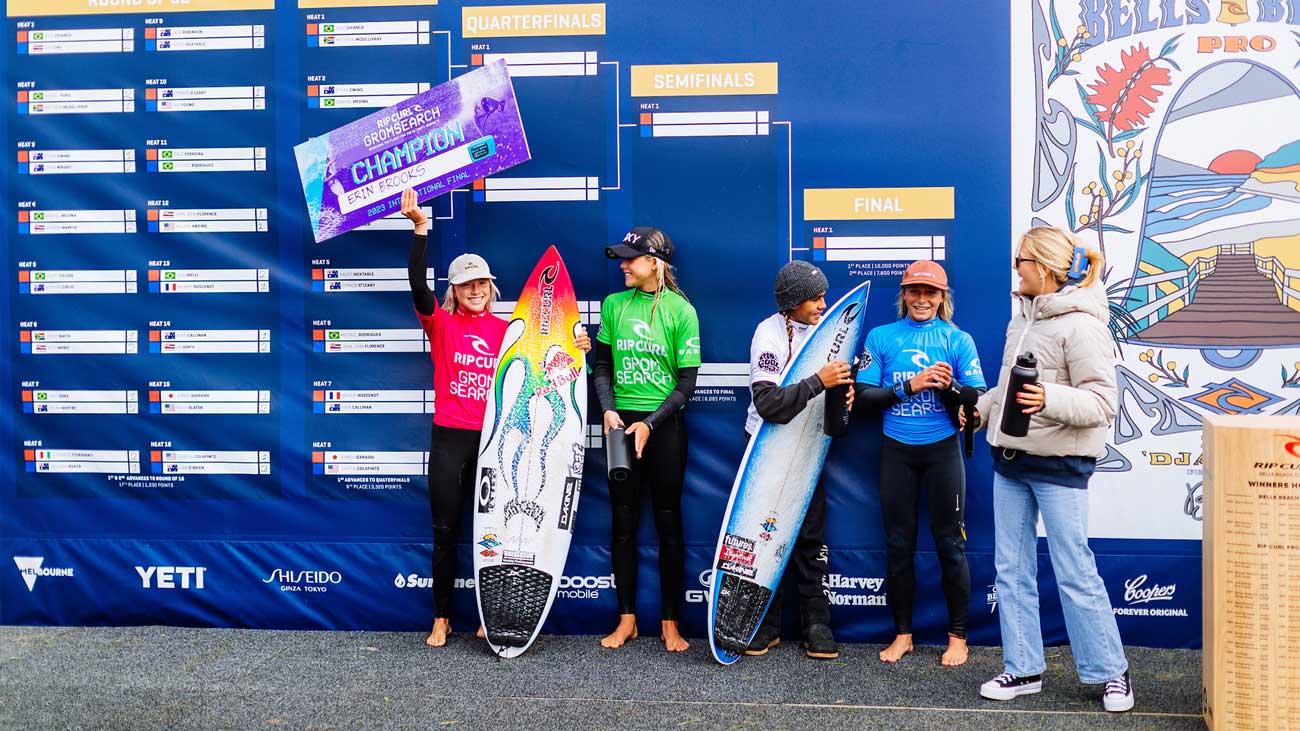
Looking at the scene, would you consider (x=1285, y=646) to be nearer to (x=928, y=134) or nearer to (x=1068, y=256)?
(x=1068, y=256)

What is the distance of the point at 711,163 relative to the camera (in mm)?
3965

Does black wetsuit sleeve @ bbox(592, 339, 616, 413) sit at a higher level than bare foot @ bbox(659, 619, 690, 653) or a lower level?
higher

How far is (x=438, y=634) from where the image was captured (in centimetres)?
386

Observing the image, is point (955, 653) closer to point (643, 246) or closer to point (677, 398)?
point (677, 398)

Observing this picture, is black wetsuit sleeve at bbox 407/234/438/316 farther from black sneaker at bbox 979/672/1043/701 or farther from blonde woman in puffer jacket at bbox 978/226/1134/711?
black sneaker at bbox 979/672/1043/701

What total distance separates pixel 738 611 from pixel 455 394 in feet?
4.57

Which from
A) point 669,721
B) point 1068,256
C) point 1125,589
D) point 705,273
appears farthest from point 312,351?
point 1125,589

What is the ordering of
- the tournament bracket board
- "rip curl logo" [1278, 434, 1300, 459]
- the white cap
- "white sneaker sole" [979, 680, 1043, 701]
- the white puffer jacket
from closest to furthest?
"rip curl logo" [1278, 434, 1300, 459]
the white puffer jacket
"white sneaker sole" [979, 680, 1043, 701]
the white cap
the tournament bracket board

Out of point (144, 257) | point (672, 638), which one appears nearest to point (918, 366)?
point (672, 638)

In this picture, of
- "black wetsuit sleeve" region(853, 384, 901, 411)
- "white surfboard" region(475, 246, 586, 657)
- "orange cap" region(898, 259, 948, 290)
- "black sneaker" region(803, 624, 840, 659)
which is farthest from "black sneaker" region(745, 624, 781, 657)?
"orange cap" region(898, 259, 948, 290)

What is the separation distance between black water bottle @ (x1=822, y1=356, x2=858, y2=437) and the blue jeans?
1.92 feet

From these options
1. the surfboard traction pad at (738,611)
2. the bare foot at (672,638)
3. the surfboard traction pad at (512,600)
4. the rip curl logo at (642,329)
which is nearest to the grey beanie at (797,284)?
the rip curl logo at (642,329)

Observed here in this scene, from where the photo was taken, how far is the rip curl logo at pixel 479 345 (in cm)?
386

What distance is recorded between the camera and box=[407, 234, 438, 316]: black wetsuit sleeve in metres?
3.70
